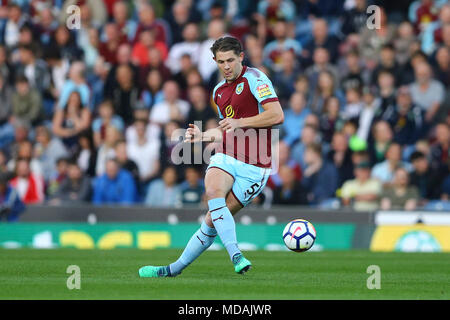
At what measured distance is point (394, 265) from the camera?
12.5 meters

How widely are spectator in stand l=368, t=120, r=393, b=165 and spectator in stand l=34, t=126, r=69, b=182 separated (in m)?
6.23

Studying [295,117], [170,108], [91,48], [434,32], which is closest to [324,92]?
[295,117]

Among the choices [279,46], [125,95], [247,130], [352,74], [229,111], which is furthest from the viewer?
[279,46]

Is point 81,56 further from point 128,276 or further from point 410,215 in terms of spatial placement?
point 128,276

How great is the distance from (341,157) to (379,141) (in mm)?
804

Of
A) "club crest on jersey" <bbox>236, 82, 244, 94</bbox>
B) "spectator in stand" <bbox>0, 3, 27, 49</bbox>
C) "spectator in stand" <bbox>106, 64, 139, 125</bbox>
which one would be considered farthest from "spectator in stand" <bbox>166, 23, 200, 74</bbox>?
"club crest on jersey" <bbox>236, 82, 244, 94</bbox>

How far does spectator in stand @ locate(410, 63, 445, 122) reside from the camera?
717 inches

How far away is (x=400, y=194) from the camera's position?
55.1ft

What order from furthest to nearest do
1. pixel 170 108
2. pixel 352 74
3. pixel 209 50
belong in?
pixel 209 50, pixel 170 108, pixel 352 74

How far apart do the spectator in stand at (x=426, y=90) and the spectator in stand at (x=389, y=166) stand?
4.42 feet

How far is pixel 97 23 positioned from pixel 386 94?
725 centimetres

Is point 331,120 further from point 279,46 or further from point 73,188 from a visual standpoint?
point 73,188

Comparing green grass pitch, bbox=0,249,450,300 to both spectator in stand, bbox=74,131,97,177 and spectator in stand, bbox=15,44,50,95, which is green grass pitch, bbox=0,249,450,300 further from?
spectator in stand, bbox=15,44,50,95

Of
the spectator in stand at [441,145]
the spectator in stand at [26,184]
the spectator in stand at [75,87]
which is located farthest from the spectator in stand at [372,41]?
the spectator in stand at [26,184]
